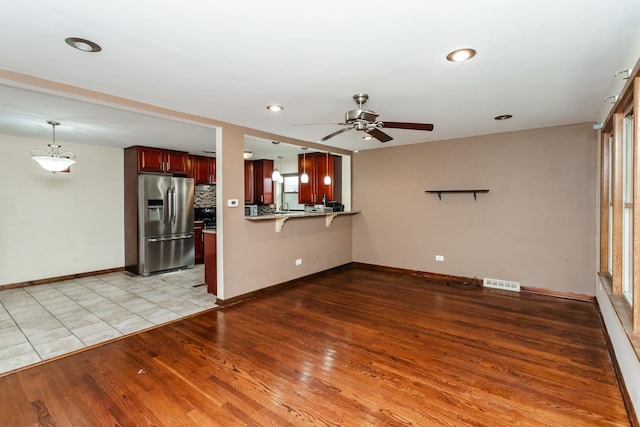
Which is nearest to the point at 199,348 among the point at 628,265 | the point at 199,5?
the point at 199,5

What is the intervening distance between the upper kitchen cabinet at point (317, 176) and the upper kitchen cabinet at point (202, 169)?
6.69ft

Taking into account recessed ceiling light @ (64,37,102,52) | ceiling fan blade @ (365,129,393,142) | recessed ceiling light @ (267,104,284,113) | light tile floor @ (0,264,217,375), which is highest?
recessed ceiling light @ (267,104,284,113)

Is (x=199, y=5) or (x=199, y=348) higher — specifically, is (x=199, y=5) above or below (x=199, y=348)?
above

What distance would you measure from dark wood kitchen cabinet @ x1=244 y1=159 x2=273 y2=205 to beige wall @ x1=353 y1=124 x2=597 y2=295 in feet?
7.83

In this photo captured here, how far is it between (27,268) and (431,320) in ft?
20.3

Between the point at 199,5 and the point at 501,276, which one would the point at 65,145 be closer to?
the point at 199,5

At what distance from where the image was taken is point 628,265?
8.94ft

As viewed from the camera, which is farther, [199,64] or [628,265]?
[628,265]

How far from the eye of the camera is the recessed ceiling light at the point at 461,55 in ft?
7.18

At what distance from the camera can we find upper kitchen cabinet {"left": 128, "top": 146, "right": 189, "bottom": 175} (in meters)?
5.74

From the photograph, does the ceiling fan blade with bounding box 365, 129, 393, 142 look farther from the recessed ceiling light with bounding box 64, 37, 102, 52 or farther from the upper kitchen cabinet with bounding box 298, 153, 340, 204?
the upper kitchen cabinet with bounding box 298, 153, 340, 204

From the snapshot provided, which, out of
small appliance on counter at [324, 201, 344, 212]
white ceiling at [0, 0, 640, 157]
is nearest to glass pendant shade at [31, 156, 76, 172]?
white ceiling at [0, 0, 640, 157]

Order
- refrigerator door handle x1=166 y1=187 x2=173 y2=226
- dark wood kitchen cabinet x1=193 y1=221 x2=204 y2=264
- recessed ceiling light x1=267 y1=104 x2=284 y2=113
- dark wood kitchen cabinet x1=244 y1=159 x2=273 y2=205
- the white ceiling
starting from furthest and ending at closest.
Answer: dark wood kitchen cabinet x1=244 y1=159 x2=273 y2=205, dark wood kitchen cabinet x1=193 y1=221 x2=204 y2=264, refrigerator door handle x1=166 y1=187 x2=173 y2=226, recessed ceiling light x1=267 y1=104 x2=284 y2=113, the white ceiling

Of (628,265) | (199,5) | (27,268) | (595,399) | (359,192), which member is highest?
(199,5)
